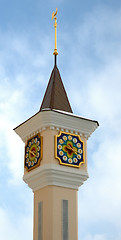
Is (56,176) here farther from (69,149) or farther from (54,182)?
(69,149)

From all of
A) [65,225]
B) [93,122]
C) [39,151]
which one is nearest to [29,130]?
[39,151]

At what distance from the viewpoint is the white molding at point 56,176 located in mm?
18281

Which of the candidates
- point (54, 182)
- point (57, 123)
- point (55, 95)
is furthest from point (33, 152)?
point (55, 95)

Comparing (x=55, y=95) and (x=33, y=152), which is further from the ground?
(x=55, y=95)

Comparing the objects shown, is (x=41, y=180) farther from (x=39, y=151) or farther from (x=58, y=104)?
(x=58, y=104)

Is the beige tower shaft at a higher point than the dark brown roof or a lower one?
lower

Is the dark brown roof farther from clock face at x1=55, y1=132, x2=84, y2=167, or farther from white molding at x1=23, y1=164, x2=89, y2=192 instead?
white molding at x1=23, y1=164, x2=89, y2=192

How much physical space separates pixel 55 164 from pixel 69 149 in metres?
1.03

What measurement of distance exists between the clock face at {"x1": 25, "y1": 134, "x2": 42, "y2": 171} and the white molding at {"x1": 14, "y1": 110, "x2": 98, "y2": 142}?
380mm

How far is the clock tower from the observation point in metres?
18.0

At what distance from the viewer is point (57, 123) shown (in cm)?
1902

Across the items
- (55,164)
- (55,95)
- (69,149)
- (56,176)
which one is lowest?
(56,176)

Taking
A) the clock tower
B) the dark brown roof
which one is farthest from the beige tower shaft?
the dark brown roof

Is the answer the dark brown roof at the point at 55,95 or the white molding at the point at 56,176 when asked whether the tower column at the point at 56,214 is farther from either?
the dark brown roof at the point at 55,95
